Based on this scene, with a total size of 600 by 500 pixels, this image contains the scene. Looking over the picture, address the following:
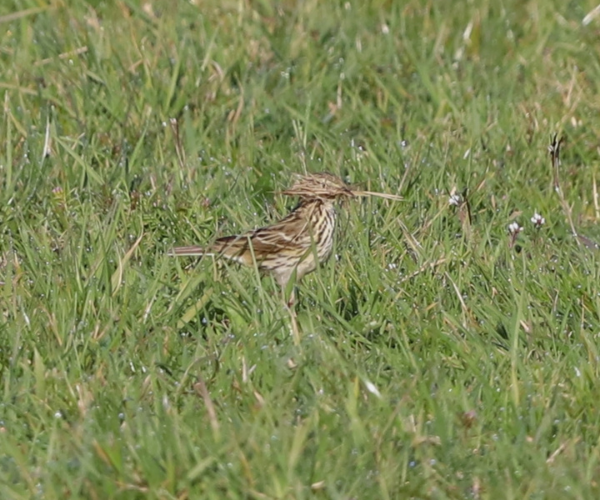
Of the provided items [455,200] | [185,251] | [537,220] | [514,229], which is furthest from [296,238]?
[537,220]

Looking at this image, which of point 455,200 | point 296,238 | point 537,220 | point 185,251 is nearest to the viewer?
point 185,251

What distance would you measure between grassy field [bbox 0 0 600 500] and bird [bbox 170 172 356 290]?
94 millimetres

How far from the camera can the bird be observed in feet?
17.6

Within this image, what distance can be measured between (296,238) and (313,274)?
0.26m

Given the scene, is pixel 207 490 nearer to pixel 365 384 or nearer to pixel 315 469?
pixel 315 469

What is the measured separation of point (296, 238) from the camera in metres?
5.63

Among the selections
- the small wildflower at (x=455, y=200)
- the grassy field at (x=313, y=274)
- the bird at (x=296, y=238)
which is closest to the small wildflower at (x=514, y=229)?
the grassy field at (x=313, y=274)

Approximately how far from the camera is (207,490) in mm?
3611

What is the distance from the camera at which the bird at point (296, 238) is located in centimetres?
537

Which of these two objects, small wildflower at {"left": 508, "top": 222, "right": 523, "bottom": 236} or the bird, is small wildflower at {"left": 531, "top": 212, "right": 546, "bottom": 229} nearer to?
small wildflower at {"left": 508, "top": 222, "right": 523, "bottom": 236}

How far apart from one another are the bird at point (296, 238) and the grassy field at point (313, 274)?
94mm

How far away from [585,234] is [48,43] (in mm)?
3304

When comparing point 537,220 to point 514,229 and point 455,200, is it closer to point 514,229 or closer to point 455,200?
point 514,229

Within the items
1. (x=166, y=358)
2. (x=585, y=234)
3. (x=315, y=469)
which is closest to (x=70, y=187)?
(x=166, y=358)
